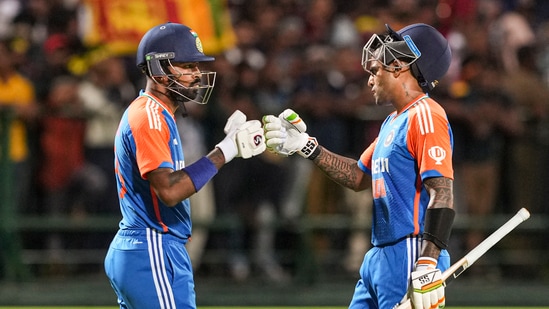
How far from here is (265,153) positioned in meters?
11.7

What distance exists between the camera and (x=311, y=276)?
39.5ft

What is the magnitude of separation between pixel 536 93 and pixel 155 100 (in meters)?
6.97

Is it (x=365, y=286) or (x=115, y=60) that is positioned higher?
(x=115, y=60)

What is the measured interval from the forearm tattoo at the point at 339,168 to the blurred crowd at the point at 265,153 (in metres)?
4.75

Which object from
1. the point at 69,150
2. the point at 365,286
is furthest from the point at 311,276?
the point at 365,286

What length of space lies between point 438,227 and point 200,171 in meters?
1.42

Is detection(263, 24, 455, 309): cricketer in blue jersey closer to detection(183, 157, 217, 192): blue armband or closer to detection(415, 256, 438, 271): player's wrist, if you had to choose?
detection(415, 256, 438, 271): player's wrist

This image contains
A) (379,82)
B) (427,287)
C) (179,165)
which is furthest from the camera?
(379,82)

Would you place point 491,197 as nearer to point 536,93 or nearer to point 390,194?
point 536,93

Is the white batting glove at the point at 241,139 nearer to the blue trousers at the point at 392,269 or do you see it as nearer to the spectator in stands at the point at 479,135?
the blue trousers at the point at 392,269

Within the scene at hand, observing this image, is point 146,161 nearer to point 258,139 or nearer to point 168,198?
point 168,198

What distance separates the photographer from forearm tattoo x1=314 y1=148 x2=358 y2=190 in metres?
6.91

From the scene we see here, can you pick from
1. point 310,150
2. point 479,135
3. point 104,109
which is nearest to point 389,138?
Answer: point 310,150

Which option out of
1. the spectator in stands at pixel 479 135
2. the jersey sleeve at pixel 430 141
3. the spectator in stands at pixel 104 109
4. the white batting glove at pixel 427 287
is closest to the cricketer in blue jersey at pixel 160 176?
the jersey sleeve at pixel 430 141
